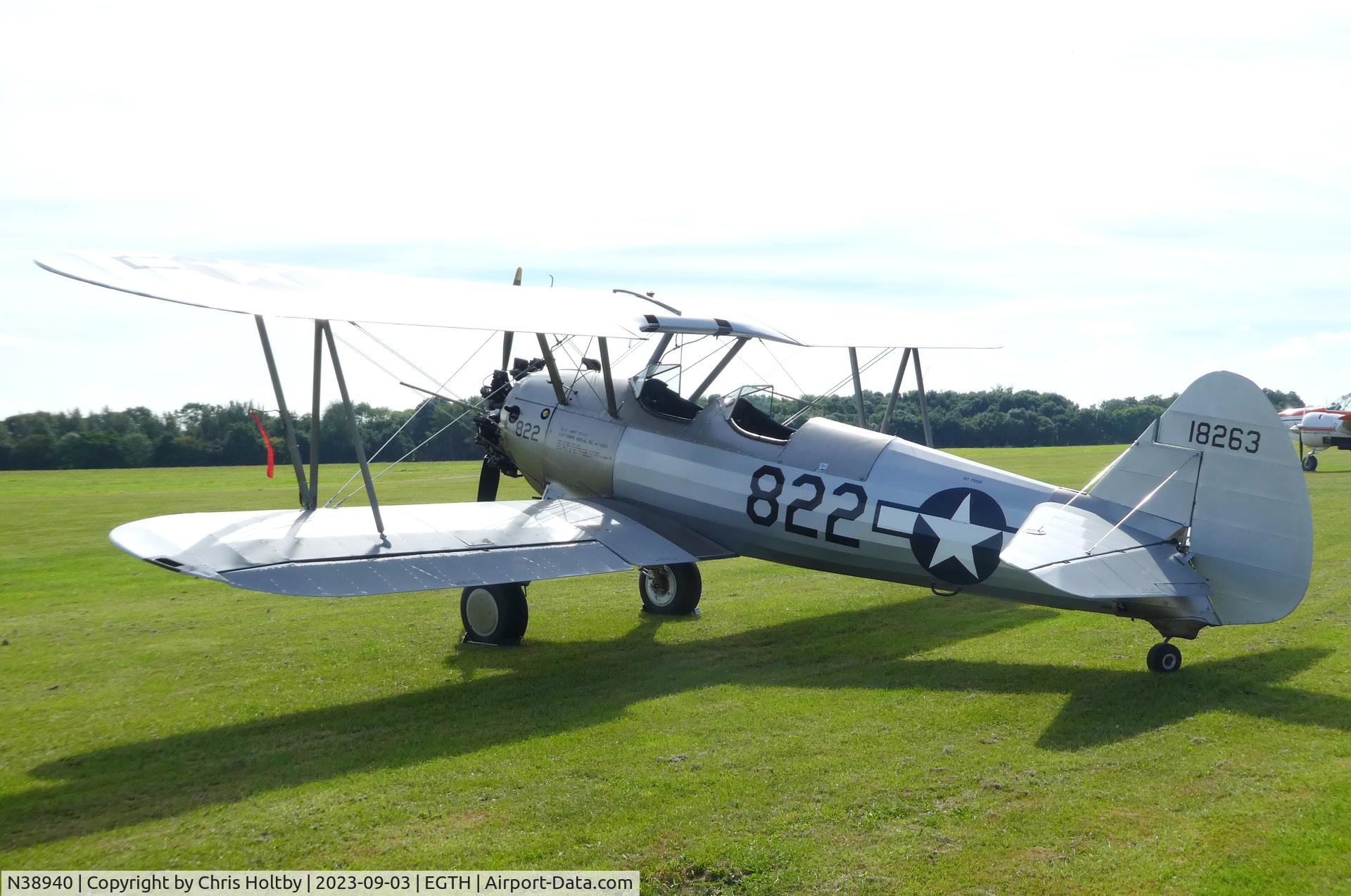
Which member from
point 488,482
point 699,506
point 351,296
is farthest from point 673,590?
point 351,296

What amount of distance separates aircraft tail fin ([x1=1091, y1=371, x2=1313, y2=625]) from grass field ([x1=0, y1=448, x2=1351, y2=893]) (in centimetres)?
68

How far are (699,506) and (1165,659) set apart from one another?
4075mm

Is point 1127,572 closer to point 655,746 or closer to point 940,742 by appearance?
point 940,742

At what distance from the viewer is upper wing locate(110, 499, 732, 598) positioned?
22.5ft

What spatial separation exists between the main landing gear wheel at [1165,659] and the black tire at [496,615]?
507cm

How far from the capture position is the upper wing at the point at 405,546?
6.86 meters

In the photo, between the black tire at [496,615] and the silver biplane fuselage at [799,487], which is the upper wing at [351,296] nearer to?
the silver biplane fuselage at [799,487]

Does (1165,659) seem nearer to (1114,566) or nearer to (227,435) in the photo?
(1114,566)

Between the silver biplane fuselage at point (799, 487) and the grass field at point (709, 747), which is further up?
the silver biplane fuselage at point (799, 487)

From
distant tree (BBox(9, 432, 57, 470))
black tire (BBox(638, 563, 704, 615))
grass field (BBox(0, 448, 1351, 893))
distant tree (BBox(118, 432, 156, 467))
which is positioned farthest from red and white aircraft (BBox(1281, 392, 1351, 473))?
distant tree (BBox(9, 432, 57, 470))

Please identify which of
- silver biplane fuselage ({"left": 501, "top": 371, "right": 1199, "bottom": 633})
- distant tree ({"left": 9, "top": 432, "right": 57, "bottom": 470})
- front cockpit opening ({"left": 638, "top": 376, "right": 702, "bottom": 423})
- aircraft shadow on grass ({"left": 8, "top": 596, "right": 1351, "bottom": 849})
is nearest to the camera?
aircraft shadow on grass ({"left": 8, "top": 596, "right": 1351, "bottom": 849})

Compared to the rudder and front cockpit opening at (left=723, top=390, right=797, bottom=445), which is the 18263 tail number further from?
front cockpit opening at (left=723, top=390, right=797, bottom=445)

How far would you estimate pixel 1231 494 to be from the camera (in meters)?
6.68

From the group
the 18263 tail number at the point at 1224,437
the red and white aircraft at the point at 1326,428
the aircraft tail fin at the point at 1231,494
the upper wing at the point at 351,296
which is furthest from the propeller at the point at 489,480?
the red and white aircraft at the point at 1326,428
